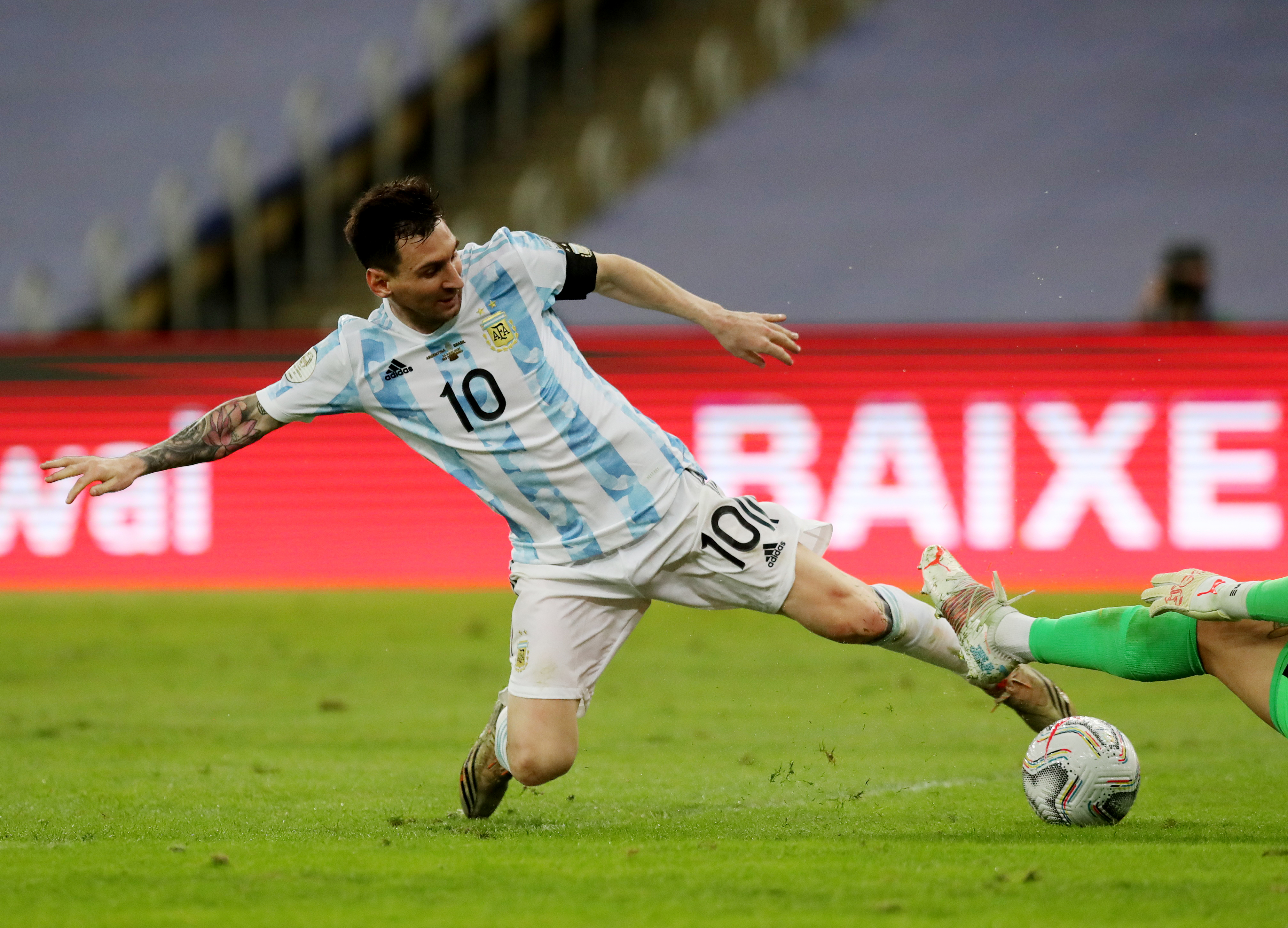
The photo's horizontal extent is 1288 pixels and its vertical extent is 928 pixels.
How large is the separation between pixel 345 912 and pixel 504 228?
2235 mm

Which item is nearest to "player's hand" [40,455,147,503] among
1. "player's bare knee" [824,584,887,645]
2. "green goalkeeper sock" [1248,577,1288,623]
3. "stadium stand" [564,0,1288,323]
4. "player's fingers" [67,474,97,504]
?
"player's fingers" [67,474,97,504]

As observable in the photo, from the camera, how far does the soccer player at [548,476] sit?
479cm

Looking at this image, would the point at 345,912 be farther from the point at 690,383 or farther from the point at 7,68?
the point at 7,68

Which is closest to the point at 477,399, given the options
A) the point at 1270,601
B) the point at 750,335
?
the point at 750,335

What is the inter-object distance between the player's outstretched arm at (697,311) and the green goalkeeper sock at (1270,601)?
148 centimetres

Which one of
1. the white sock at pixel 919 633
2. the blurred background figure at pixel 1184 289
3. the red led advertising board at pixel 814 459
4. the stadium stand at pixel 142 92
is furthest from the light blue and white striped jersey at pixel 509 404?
the stadium stand at pixel 142 92

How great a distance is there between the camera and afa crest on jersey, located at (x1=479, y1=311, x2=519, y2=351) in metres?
4.80

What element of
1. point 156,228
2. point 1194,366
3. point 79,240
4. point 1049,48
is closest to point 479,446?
point 1194,366

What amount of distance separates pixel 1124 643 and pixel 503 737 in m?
1.86

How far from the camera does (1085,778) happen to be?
4617 mm

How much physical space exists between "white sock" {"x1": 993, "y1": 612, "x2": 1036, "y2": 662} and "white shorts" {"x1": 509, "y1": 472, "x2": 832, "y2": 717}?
0.58 meters

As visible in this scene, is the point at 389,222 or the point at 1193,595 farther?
the point at 389,222

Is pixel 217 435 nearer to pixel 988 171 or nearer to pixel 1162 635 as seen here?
pixel 1162 635

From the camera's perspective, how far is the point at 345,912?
364cm
